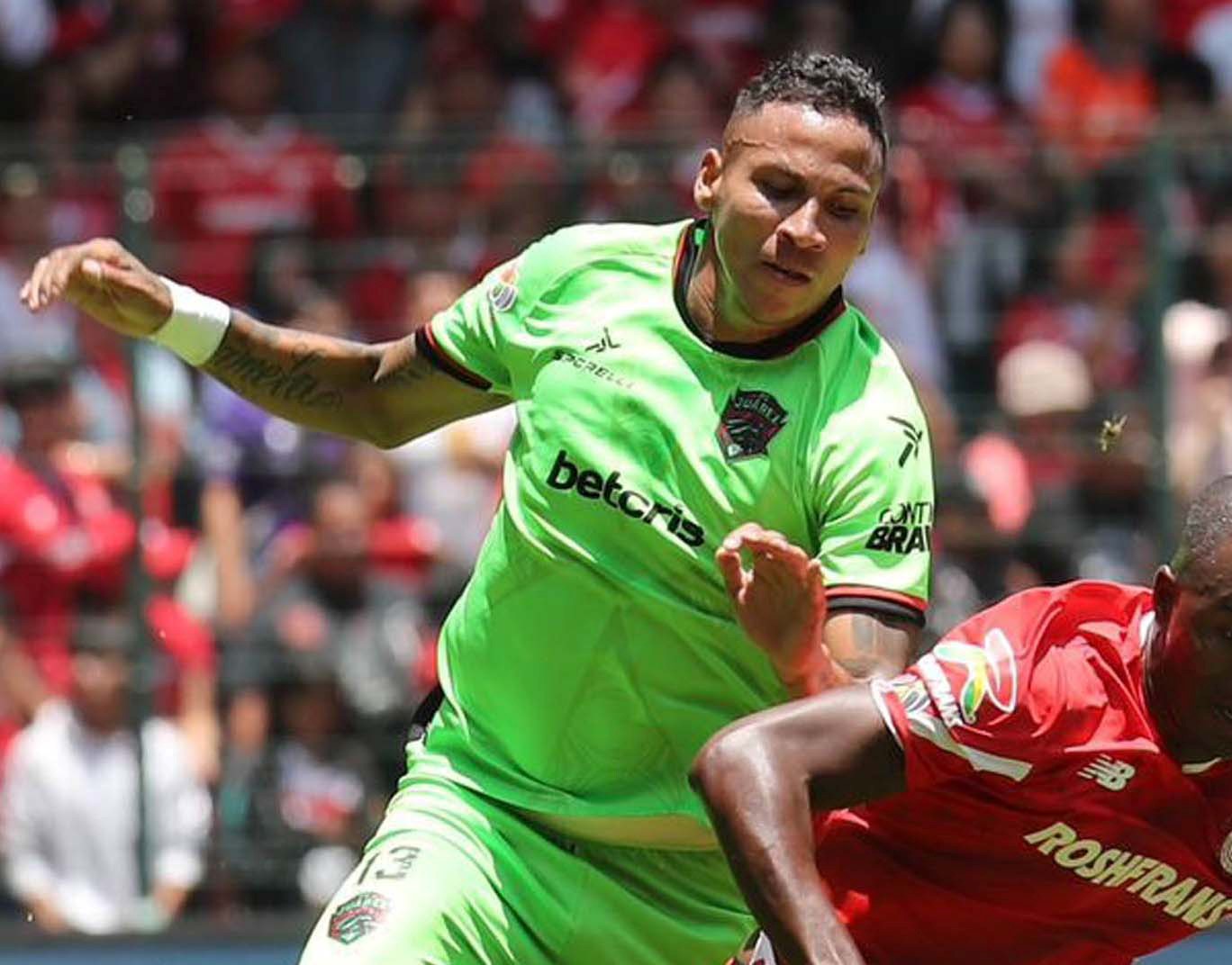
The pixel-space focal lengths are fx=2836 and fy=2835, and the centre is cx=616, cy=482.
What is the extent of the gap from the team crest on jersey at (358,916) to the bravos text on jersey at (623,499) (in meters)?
0.82

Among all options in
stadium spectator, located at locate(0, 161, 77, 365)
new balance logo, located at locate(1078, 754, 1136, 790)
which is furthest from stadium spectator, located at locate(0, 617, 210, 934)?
new balance logo, located at locate(1078, 754, 1136, 790)

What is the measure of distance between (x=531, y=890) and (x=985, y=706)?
1.33 metres

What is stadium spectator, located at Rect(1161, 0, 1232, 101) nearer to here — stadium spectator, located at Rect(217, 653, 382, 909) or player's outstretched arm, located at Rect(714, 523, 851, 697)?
stadium spectator, located at Rect(217, 653, 382, 909)

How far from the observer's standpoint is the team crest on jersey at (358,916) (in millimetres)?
5016

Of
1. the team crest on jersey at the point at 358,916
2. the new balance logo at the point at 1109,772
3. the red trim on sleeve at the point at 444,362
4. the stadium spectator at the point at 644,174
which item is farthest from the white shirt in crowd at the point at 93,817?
the new balance logo at the point at 1109,772

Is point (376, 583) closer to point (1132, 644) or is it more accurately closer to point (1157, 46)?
point (1157, 46)

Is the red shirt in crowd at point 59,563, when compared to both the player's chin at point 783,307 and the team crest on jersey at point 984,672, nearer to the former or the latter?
the player's chin at point 783,307

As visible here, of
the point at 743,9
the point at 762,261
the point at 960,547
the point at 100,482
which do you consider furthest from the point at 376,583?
the point at 762,261

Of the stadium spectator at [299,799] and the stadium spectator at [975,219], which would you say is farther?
the stadium spectator at [975,219]

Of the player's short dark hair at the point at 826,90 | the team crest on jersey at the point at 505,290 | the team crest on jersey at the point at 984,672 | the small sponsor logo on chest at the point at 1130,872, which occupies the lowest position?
the small sponsor logo on chest at the point at 1130,872

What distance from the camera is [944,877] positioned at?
461 cm

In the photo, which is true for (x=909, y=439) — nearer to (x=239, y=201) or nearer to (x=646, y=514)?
(x=646, y=514)

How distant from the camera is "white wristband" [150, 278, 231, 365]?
5.86 metres

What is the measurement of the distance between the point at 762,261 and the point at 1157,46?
327 inches
